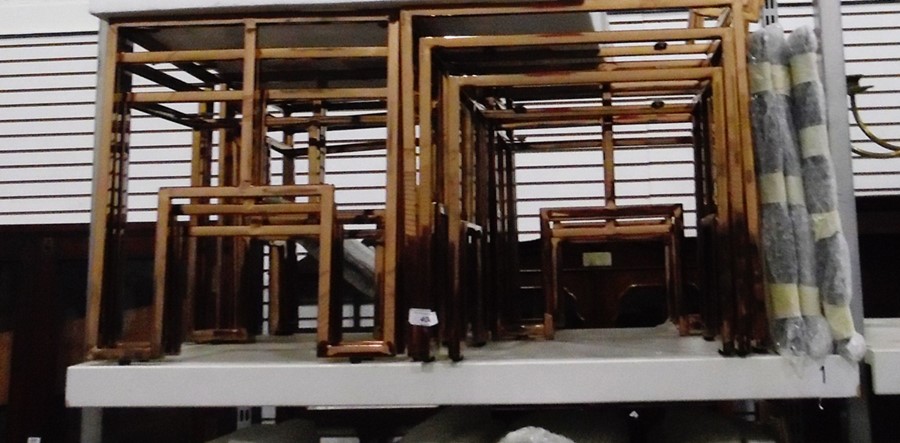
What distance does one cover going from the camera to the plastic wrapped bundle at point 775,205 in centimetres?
147

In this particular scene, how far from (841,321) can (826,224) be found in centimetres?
20

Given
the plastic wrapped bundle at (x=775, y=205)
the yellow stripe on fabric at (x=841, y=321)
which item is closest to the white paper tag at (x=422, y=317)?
the plastic wrapped bundle at (x=775, y=205)

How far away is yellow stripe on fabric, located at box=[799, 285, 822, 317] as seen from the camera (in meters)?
1.46

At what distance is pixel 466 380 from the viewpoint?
1.52 m

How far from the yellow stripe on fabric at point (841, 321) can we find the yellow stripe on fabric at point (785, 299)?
0.22 feet

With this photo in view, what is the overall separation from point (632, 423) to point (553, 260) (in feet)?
1.91

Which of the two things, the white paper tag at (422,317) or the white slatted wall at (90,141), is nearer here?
the white paper tag at (422,317)

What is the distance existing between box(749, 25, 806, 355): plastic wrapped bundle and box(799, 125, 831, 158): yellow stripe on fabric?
33 mm

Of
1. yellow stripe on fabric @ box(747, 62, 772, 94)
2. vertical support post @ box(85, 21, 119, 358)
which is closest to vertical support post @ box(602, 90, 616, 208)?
yellow stripe on fabric @ box(747, 62, 772, 94)

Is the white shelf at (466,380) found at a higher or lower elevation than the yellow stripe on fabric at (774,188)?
lower

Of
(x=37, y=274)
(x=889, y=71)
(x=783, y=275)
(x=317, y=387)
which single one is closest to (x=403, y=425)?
(x=317, y=387)

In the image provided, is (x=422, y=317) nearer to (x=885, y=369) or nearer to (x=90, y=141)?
(x=885, y=369)

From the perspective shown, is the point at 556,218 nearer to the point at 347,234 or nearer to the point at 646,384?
the point at 347,234

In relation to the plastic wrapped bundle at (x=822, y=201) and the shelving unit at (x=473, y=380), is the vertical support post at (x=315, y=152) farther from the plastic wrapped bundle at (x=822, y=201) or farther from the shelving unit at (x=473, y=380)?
the plastic wrapped bundle at (x=822, y=201)
